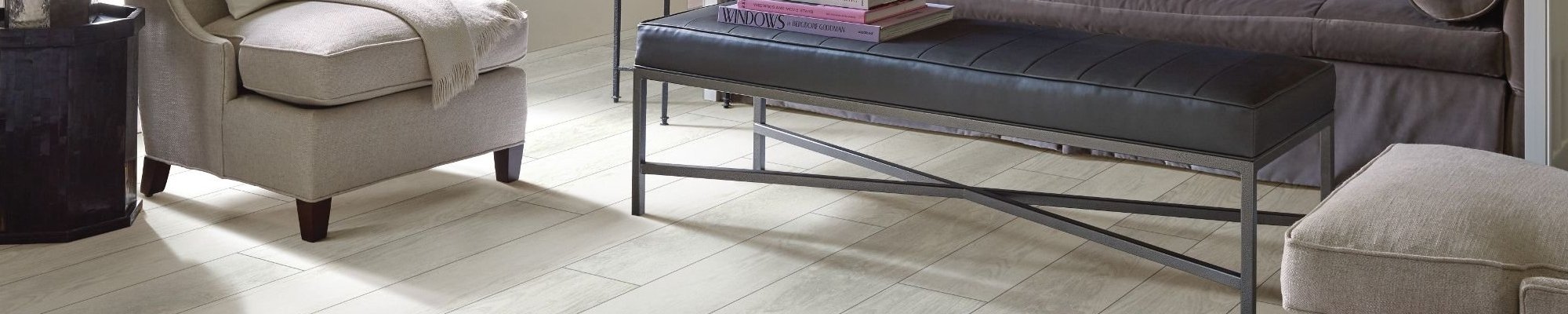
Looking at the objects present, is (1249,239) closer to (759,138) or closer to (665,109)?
(759,138)

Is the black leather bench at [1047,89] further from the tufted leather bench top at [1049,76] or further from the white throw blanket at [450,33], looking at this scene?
the white throw blanket at [450,33]

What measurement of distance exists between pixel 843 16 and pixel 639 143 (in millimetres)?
523

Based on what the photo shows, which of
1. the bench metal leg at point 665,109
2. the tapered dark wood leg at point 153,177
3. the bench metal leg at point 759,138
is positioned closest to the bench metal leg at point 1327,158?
the bench metal leg at point 759,138

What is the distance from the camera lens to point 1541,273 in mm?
1517

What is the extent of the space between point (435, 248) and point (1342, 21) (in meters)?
1.82

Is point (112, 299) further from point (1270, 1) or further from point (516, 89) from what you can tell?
point (1270, 1)

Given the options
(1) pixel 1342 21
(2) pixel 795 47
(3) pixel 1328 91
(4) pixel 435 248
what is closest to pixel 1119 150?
(3) pixel 1328 91

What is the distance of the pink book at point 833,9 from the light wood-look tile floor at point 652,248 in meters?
0.41

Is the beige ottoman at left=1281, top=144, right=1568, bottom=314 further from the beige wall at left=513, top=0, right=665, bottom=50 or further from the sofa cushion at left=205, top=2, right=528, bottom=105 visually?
the beige wall at left=513, top=0, right=665, bottom=50

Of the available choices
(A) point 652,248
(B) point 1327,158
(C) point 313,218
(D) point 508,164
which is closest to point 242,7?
(C) point 313,218

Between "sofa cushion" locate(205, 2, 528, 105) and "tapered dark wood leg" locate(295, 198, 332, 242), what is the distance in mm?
182

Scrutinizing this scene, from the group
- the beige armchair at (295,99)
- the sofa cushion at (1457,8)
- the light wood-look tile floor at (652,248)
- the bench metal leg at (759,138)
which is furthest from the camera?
the bench metal leg at (759,138)

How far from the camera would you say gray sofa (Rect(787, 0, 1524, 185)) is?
262cm

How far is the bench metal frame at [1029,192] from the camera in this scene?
199 centimetres
